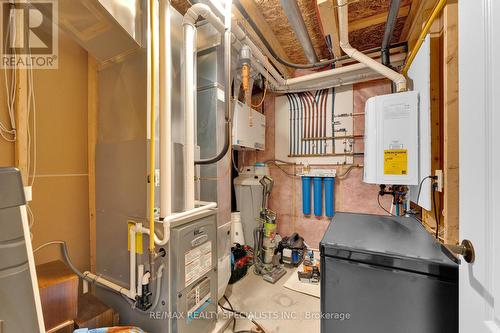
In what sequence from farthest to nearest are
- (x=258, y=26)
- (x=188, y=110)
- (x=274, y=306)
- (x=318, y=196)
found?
(x=318, y=196), (x=258, y=26), (x=274, y=306), (x=188, y=110)

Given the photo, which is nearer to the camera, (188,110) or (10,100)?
→ (10,100)

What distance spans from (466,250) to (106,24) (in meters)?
1.93

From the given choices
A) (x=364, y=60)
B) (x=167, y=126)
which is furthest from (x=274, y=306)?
(x=364, y=60)

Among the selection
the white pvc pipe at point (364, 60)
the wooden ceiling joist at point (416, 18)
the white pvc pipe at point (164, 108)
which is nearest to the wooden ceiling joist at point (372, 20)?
the wooden ceiling joist at point (416, 18)

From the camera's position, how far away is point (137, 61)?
1355 mm

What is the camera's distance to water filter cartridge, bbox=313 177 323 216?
10.4 ft

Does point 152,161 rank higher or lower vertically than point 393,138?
lower

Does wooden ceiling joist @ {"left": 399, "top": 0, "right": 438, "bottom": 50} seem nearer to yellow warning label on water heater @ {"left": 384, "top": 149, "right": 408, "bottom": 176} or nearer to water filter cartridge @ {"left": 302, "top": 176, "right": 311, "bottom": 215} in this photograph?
yellow warning label on water heater @ {"left": 384, "top": 149, "right": 408, "bottom": 176}

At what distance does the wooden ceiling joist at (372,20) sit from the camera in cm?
215

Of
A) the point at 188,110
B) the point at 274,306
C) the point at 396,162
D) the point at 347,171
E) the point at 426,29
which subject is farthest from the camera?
the point at 347,171

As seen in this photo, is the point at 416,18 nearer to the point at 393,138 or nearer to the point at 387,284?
the point at 393,138

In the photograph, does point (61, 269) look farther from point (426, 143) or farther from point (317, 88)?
point (317, 88)

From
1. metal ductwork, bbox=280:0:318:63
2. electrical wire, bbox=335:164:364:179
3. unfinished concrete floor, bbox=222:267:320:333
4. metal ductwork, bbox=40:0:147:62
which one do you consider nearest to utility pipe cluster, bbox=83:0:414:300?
metal ductwork, bbox=40:0:147:62

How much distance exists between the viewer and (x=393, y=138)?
1856mm
